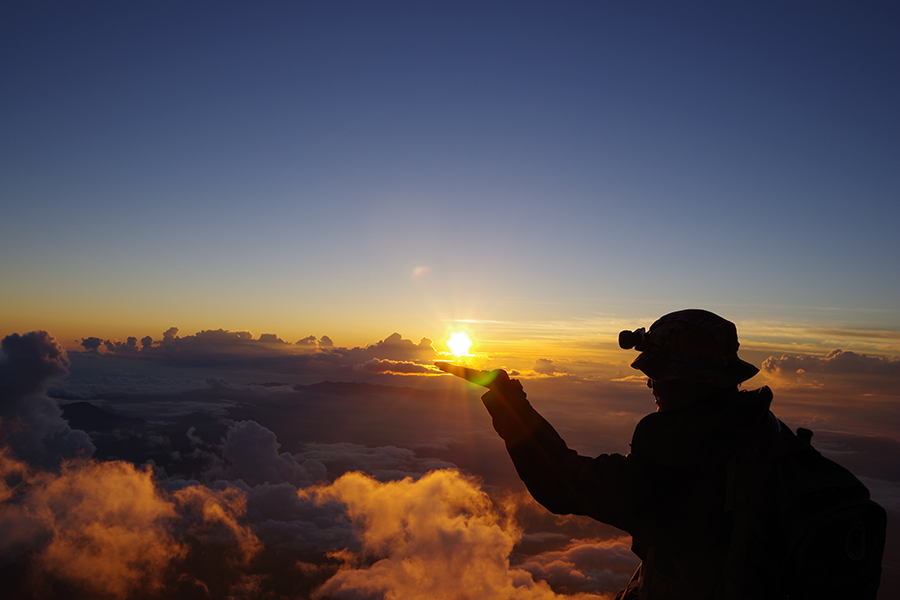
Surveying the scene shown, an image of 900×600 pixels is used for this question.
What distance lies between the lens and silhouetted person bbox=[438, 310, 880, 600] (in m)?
2.72

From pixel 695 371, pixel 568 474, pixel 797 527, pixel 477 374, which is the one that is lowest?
pixel 797 527

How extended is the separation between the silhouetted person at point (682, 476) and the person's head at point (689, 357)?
1cm

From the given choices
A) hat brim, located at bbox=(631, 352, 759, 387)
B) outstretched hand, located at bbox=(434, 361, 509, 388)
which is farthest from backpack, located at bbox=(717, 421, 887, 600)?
outstretched hand, located at bbox=(434, 361, 509, 388)

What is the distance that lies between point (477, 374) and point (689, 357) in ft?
5.44

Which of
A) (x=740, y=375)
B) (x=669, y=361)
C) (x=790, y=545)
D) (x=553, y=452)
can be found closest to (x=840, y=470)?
(x=790, y=545)

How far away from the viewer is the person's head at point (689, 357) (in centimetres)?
323

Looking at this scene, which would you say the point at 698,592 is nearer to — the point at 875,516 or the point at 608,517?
the point at 608,517

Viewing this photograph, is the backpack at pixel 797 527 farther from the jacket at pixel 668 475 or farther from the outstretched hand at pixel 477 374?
the outstretched hand at pixel 477 374

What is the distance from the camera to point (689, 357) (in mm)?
3373

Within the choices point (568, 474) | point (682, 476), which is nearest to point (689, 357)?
point (682, 476)

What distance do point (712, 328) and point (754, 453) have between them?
1.01 metres

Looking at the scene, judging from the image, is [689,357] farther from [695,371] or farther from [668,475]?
[668,475]

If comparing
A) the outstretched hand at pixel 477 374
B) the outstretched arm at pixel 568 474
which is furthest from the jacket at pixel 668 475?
the outstretched hand at pixel 477 374

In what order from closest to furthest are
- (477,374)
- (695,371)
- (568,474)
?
1. (568,474)
2. (695,371)
3. (477,374)
